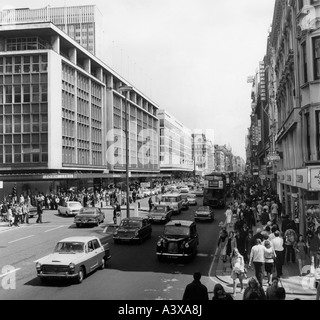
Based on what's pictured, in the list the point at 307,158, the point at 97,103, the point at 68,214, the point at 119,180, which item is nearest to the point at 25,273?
the point at 307,158

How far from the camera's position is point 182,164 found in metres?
170

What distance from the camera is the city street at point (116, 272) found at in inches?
482

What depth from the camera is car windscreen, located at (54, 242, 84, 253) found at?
14703mm

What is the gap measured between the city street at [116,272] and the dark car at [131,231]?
39 centimetres

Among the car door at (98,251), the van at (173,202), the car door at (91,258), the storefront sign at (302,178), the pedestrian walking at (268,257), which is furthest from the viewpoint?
the van at (173,202)

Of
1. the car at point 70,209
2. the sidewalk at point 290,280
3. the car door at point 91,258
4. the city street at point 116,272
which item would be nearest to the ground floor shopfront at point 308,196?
the sidewalk at point 290,280

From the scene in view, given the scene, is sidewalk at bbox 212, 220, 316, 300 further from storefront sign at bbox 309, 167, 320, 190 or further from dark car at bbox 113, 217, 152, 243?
dark car at bbox 113, 217, 152, 243

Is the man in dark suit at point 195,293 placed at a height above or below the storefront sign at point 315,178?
below

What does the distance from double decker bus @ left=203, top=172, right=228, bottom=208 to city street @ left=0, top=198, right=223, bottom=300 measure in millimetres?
19214

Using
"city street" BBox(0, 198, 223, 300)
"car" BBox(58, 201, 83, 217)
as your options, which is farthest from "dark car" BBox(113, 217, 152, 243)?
"car" BBox(58, 201, 83, 217)

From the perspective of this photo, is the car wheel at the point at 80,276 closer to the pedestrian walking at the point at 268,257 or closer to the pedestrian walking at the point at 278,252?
the pedestrian walking at the point at 268,257

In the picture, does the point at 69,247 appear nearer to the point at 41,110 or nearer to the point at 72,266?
the point at 72,266

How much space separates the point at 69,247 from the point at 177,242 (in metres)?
5.00

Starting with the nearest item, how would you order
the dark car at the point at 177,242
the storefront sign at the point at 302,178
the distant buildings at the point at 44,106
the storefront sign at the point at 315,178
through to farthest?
1. the storefront sign at the point at 315,178
2. the dark car at the point at 177,242
3. the storefront sign at the point at 302,178
4. the distant buildings at the point at 44,106
